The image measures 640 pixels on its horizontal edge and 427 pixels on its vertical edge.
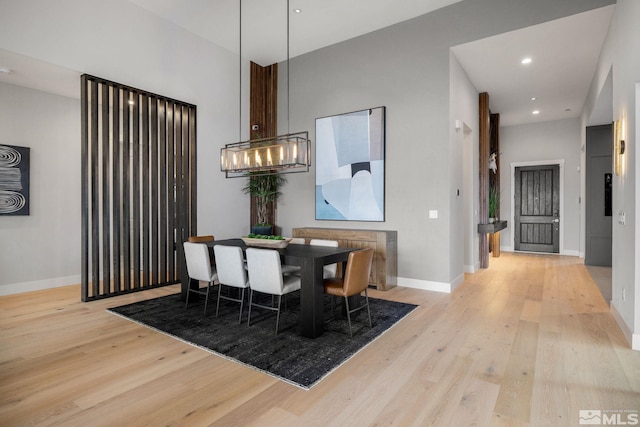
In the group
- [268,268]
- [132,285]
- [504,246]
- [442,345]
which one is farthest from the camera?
[504,246]

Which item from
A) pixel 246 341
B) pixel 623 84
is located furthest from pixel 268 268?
pixel 623 84

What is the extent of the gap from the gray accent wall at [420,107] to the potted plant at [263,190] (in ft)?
5.45

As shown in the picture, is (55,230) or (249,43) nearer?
(55,230)

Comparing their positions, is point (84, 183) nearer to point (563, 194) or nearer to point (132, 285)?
point (132, 285)

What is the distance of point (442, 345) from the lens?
2.97 metres

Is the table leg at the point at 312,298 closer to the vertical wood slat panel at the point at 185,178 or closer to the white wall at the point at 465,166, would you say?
the white wall at the point at 465,166

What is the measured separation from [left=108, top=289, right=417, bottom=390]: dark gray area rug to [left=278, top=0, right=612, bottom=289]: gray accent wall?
3.74ft

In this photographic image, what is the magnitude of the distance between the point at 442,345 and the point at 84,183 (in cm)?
449

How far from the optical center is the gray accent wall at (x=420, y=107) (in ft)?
15.3

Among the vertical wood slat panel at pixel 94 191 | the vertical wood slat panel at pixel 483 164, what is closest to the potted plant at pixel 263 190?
the vertical wood slat panel at pixel 94 191

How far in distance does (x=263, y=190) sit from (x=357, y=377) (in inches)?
174

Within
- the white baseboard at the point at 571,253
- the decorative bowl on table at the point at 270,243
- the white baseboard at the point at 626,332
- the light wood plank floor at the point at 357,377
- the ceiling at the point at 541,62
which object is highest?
the ceiling at the point at 541,62

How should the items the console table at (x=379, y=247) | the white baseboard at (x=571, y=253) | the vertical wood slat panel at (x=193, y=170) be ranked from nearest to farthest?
the console table at (x=379, y=247) < the vertical wood slat panel at (x=193, y=170) < the white baseboard at (x=571, y=253)

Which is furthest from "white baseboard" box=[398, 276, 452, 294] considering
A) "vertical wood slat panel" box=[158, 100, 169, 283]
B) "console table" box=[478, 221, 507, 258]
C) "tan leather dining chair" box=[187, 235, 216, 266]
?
"vertical wood slat panel" box=[158, 100, 169, 283]
